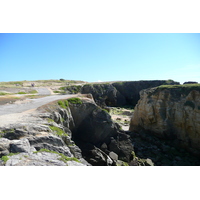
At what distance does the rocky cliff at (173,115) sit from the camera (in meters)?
21.0

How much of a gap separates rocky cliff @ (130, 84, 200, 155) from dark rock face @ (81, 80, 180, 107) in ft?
94.9

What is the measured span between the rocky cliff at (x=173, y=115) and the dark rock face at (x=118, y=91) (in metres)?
28.9

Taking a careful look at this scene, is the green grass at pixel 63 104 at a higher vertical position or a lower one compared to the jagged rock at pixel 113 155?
higher

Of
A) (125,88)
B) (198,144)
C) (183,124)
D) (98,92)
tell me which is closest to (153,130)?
(183,124)

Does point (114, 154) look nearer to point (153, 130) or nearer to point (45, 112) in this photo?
point (45, 112)

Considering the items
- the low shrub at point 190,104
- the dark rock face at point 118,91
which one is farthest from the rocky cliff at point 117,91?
the low shrub at point 190,104

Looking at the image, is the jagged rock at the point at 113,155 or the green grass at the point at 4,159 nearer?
the green grass at the point at 4,159

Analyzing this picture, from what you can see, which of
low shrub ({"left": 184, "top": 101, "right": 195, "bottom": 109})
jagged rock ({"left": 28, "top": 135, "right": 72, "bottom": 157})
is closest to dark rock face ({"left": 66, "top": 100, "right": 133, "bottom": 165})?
jagged rock ({"left": 28, "top": 135, "right": 72, "bottom": 157})

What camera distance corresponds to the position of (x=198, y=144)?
2059 centimetres

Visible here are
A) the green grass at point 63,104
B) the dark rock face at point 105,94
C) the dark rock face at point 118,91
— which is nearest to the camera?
the green grass at point 63,104

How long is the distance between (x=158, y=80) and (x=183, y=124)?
146ft

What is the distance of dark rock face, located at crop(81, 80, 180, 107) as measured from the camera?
186 ft

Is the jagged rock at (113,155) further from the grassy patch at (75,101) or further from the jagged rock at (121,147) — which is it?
the grassy patch at (75,101)

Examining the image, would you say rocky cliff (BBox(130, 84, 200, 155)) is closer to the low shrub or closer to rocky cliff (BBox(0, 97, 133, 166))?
the low shrub
